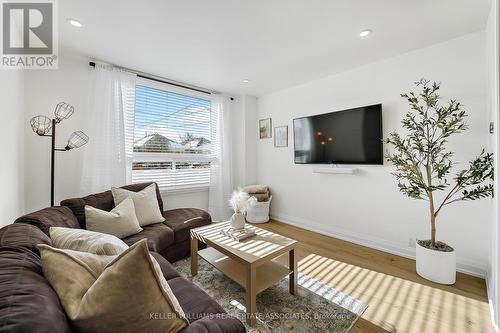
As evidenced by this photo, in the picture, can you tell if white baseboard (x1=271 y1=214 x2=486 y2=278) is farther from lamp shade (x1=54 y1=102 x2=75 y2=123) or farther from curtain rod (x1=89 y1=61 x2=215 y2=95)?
lamp shade (x1=54 y1=102 x2=75 y2=123)

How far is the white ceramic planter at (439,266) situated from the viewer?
6.40ft

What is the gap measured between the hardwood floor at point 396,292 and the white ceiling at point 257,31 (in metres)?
2.46

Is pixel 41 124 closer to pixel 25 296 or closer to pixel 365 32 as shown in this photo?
pixel 25 296

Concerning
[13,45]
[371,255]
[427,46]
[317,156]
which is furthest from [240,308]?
[427,46]

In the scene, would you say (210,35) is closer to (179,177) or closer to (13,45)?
(13,45)

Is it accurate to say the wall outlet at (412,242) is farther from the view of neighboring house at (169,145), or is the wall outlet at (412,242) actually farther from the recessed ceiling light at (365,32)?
the view of neighboring house at (169,145)

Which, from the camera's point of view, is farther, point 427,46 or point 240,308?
point 427,46

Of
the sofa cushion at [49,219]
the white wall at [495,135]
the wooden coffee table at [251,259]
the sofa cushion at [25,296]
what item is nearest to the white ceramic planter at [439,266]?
the white wall at [495,135]

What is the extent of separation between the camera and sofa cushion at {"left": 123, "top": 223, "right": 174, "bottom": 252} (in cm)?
198

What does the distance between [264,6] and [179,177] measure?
2.73m

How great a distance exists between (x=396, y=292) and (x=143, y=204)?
2684mm

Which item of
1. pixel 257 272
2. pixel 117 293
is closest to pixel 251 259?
pixel 257 272

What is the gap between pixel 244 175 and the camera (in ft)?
13.9

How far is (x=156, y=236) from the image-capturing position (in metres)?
2.10
